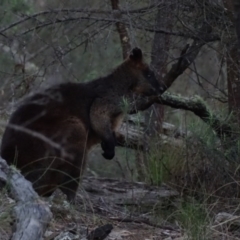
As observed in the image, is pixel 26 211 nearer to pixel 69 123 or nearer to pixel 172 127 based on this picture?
pixel 69 123

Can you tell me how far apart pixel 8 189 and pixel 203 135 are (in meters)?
2.60

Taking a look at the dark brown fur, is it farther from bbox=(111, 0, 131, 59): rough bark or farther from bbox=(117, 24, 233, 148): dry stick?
bbox=(111, 0, 131, 59): rough bark

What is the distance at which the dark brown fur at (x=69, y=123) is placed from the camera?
6.96 meters

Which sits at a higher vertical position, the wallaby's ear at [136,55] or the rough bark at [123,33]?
the rough bark at [123,33]

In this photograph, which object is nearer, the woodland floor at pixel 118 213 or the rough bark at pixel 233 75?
the woodland floor at pixel 118 213

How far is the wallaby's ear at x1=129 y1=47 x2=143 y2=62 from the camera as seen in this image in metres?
8.15

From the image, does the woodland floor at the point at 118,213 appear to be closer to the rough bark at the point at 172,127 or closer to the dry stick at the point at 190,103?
the rough bark at the point at 172,127

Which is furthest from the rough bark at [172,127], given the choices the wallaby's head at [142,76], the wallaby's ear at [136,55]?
the wallaby's ear at [136,55]

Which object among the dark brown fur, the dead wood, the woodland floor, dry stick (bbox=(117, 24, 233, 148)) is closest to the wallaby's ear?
the dark brown fur

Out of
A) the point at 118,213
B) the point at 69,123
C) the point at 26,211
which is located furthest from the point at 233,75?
the point at 26,211

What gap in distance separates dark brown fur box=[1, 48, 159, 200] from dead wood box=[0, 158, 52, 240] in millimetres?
1082

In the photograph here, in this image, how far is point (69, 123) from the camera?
7367 mm

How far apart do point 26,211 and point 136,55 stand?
3.74 m

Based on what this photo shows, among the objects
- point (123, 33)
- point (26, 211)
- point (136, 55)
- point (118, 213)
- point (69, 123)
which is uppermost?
point (123, 33)
